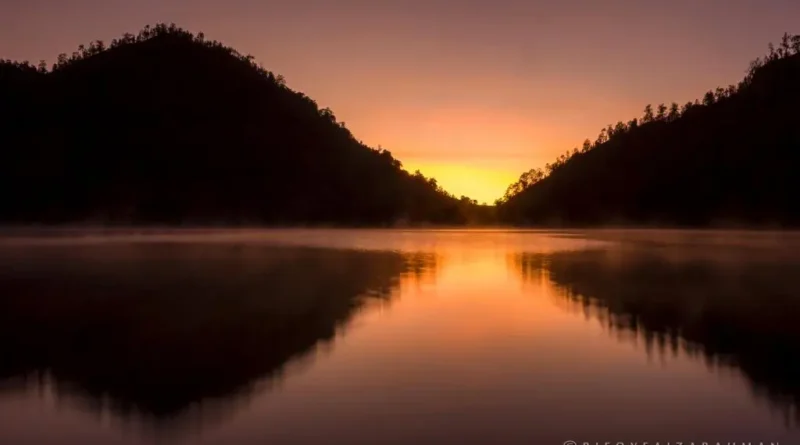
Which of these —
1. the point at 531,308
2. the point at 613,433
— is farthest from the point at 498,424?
the point at 531,308

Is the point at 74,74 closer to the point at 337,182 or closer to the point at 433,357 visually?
the point at 337,182

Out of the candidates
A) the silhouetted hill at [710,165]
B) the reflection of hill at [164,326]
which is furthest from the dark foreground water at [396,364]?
the silhouetted hill at [710,165]

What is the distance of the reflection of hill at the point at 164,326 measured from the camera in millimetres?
9344

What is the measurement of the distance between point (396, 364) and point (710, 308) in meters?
9.88

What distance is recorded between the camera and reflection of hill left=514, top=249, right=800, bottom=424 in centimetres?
1079

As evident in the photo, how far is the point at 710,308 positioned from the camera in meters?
16.8

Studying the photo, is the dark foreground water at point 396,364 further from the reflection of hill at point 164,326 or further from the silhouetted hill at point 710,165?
the silhouetted hill at point 710,165

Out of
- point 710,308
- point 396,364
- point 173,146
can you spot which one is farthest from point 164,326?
point 173,146

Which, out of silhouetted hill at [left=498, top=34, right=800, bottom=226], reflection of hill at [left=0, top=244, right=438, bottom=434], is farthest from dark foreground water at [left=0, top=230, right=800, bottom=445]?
silhouetted hill at [left=498, top=34, right=800, bottom=226]

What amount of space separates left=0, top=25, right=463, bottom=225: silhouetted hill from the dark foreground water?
121812 mm

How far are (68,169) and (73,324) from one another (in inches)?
5289

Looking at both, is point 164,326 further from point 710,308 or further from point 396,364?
point 710,308

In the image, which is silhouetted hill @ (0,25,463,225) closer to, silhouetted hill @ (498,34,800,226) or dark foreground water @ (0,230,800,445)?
silhouetted hill @ (498,34,800,226)

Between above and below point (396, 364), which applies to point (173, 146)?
above
